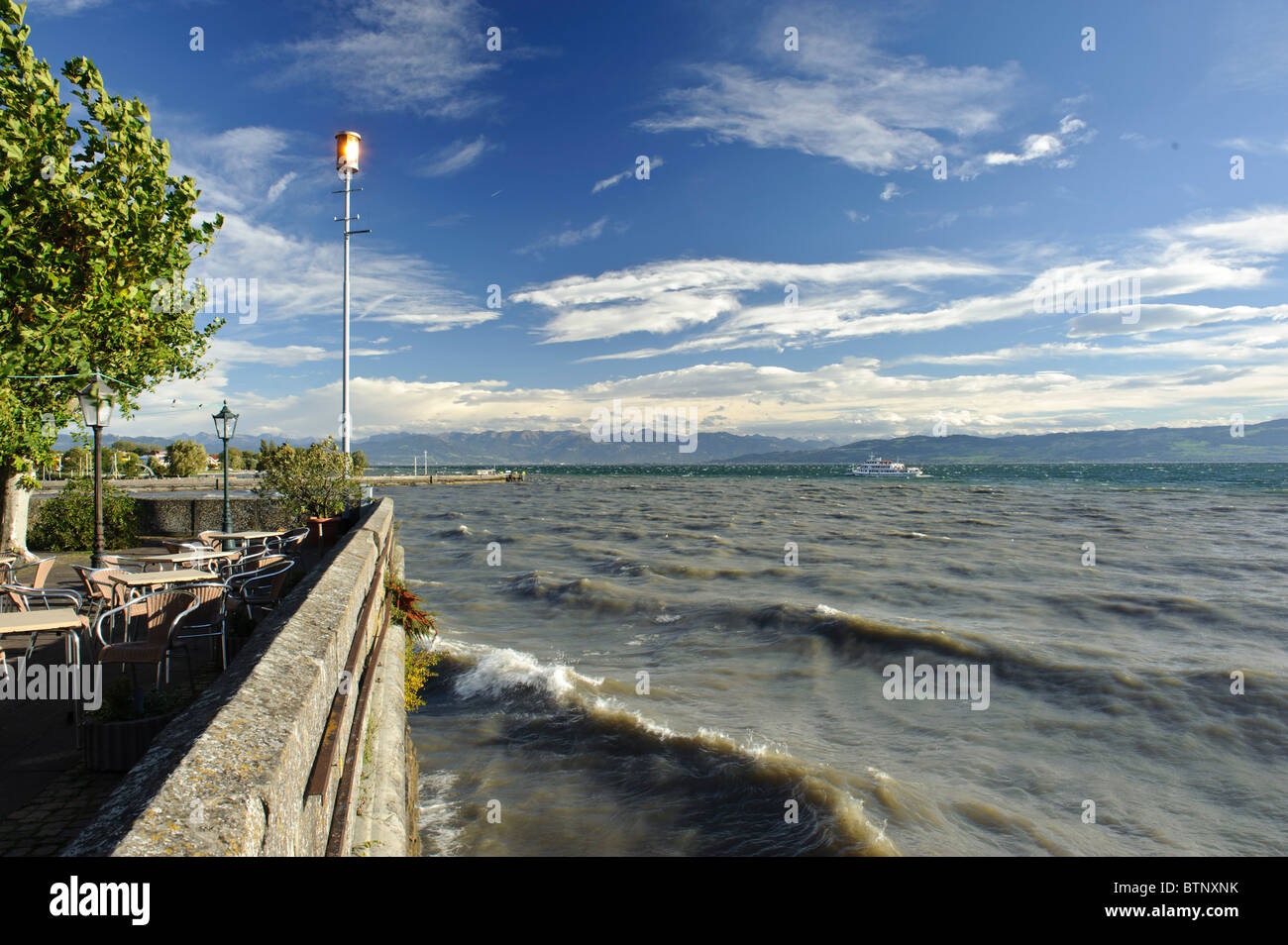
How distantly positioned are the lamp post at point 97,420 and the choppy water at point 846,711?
591 cm

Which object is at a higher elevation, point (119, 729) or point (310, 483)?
point (310, 483)

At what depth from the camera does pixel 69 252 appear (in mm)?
10617

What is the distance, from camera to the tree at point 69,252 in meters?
10.1

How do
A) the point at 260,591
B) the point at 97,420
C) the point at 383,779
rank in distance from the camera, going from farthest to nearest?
the point at 97,420 < the point at 260,591 < the point at 383,779

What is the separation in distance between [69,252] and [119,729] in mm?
9617

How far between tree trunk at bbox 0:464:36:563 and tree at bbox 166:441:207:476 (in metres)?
66.6

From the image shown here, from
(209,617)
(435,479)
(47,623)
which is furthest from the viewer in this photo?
(435,479)

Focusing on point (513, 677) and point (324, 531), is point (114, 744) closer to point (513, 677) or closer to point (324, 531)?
point (513, 677)

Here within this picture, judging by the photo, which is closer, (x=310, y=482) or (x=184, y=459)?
(x=310, y=482)

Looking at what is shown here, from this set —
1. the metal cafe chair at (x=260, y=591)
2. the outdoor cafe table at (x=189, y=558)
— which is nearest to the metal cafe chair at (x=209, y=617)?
the metal cafe chair at (x=260, y=591)

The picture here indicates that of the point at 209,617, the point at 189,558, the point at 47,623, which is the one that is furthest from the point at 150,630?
the point at 189,558

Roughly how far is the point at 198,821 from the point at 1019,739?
9320 millimetres

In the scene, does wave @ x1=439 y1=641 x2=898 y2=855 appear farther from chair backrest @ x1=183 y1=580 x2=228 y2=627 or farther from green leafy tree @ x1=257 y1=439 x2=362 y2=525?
green leafy tree @ x1=257 y1=439 x2=362 y2=525
